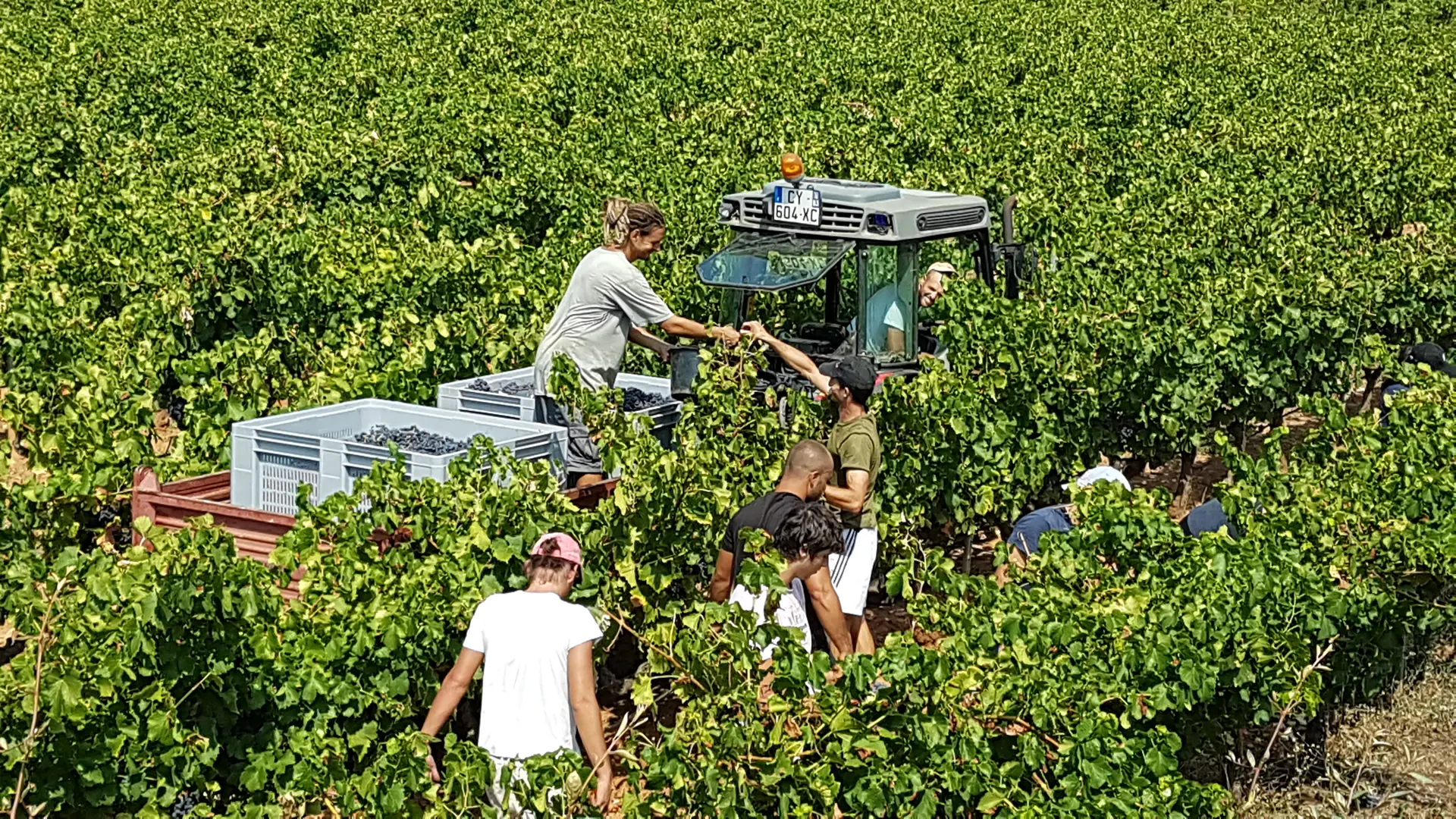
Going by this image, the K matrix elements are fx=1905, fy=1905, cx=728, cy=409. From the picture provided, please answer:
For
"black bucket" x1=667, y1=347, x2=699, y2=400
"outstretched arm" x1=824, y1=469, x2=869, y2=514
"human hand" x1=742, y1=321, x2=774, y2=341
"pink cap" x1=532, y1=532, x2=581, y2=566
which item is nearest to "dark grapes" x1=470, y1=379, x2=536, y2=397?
"black bucket" x1=667, y1=347, x2=699, y2=400

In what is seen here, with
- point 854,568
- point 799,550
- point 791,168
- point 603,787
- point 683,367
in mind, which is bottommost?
point 603,787

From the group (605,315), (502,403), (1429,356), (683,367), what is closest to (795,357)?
(683,367)

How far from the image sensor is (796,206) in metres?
8.92

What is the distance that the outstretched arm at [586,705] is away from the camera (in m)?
5.46

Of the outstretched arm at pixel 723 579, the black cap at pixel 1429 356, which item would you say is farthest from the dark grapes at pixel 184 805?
the black cap at pixel 1429 356

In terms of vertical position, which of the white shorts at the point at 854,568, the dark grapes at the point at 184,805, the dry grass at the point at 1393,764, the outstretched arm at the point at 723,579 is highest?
the outstretched arm at the point at 723,579

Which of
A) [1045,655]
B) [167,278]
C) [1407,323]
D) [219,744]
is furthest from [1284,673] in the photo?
[167,278]

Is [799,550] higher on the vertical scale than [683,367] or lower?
lower

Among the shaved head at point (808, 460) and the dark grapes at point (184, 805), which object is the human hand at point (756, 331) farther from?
the dark grapes at point (184, 805)

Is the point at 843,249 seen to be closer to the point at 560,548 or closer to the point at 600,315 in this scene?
the point at 600,315

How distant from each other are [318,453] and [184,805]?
1539mm

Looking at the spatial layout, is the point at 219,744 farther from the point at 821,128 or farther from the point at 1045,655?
the point at 821,128

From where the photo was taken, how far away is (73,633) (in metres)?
5.44

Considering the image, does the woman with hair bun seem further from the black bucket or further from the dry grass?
the dry grass
